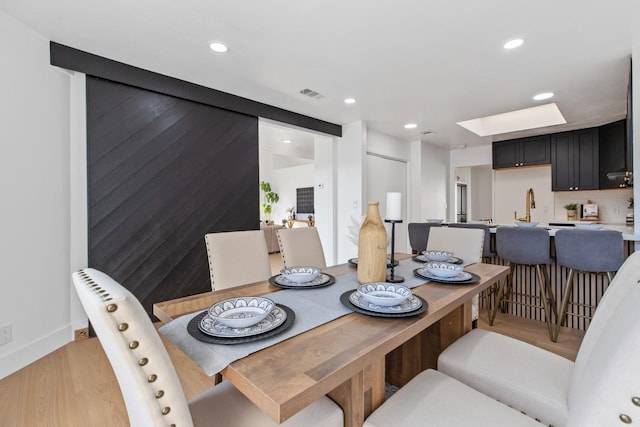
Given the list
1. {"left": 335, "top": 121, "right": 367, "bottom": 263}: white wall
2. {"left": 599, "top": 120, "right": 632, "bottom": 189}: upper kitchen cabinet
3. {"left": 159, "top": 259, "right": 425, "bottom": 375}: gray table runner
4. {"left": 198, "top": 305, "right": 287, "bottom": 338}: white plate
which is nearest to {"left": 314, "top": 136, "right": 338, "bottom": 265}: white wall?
{"left": 335, "top": 121, "right": 367, "bottom": 263}: white wall

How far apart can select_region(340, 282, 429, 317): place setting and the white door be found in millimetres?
3300

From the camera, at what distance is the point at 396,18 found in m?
1.91

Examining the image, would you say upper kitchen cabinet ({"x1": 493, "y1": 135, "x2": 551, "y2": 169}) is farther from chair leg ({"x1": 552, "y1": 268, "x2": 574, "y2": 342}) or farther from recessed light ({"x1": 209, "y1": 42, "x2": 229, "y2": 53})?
recessed light ({"x1": 209, "y1": 42, "x2": 229, "y2": 53})

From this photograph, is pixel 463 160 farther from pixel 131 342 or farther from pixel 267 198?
pixel 131 342

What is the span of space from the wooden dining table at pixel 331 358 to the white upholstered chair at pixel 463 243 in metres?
0.60

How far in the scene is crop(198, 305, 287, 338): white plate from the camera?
2.86ft

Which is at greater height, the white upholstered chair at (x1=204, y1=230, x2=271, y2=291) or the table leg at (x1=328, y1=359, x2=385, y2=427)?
the white upholstered chair at (x1=204, y1=230, x2=271, y2=291)

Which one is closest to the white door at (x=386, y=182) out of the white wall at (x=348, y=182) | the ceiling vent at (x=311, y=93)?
the white wall at (x=348, y=182)

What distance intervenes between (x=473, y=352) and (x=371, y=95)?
276cm

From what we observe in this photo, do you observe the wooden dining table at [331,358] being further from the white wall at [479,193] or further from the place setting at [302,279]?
the white wall at [479,193]

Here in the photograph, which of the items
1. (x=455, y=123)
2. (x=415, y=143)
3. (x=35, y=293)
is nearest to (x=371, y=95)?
(x=455, y=123)

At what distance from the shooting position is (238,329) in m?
0.91

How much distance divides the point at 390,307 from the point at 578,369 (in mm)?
654

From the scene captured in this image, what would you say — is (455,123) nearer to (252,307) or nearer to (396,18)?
(396,18)
